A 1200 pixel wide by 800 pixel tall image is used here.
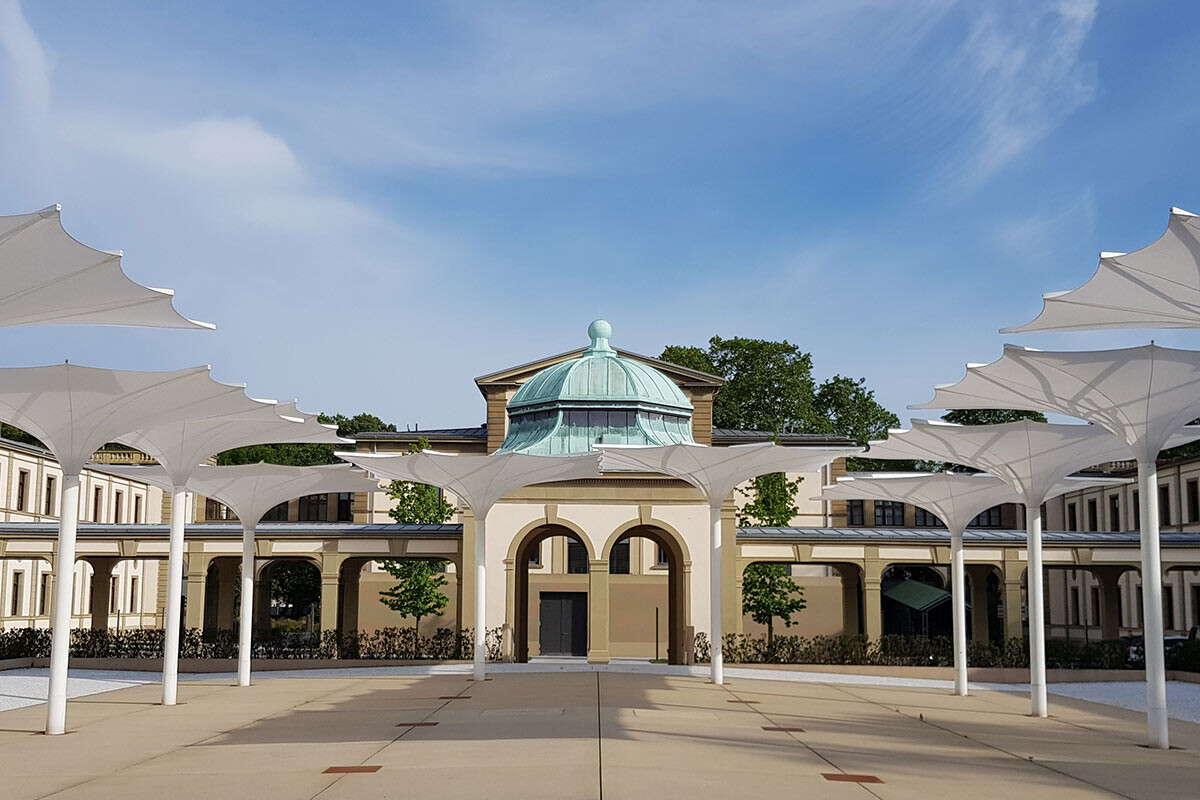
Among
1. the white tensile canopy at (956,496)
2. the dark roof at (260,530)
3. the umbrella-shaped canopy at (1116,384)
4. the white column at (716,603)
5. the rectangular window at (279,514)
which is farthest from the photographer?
the rectangular window at (279,514)

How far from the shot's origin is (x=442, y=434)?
50.5 m

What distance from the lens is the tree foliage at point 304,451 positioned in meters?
60.1

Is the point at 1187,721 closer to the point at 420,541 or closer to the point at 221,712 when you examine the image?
the point at 221,712

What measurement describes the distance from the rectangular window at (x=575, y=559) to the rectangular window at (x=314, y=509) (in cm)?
1321

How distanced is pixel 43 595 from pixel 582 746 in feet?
137

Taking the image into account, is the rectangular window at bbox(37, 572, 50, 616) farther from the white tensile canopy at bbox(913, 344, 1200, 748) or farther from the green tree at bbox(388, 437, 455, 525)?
the white tensile canopy at bbox(913, 344, 1200, 748)

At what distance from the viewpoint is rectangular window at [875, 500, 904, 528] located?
196 feet

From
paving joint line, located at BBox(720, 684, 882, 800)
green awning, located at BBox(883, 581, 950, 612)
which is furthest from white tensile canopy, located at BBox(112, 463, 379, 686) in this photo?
green awning, located at BBox(883, 581, 950, 612)

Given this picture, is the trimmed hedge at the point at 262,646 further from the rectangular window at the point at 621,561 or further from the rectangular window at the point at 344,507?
the rectangular window at the point at 344,507

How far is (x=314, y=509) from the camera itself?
55.8 metres

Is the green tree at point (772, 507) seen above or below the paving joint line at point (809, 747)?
above

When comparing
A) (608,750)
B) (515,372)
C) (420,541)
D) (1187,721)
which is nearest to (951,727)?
(1187,721)

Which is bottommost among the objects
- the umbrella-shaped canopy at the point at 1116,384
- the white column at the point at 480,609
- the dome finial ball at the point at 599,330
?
the white column at the point at 480,609

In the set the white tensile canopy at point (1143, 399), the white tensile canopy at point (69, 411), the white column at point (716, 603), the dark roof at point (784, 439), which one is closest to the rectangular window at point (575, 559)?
the dark roof at point (784, 439)
